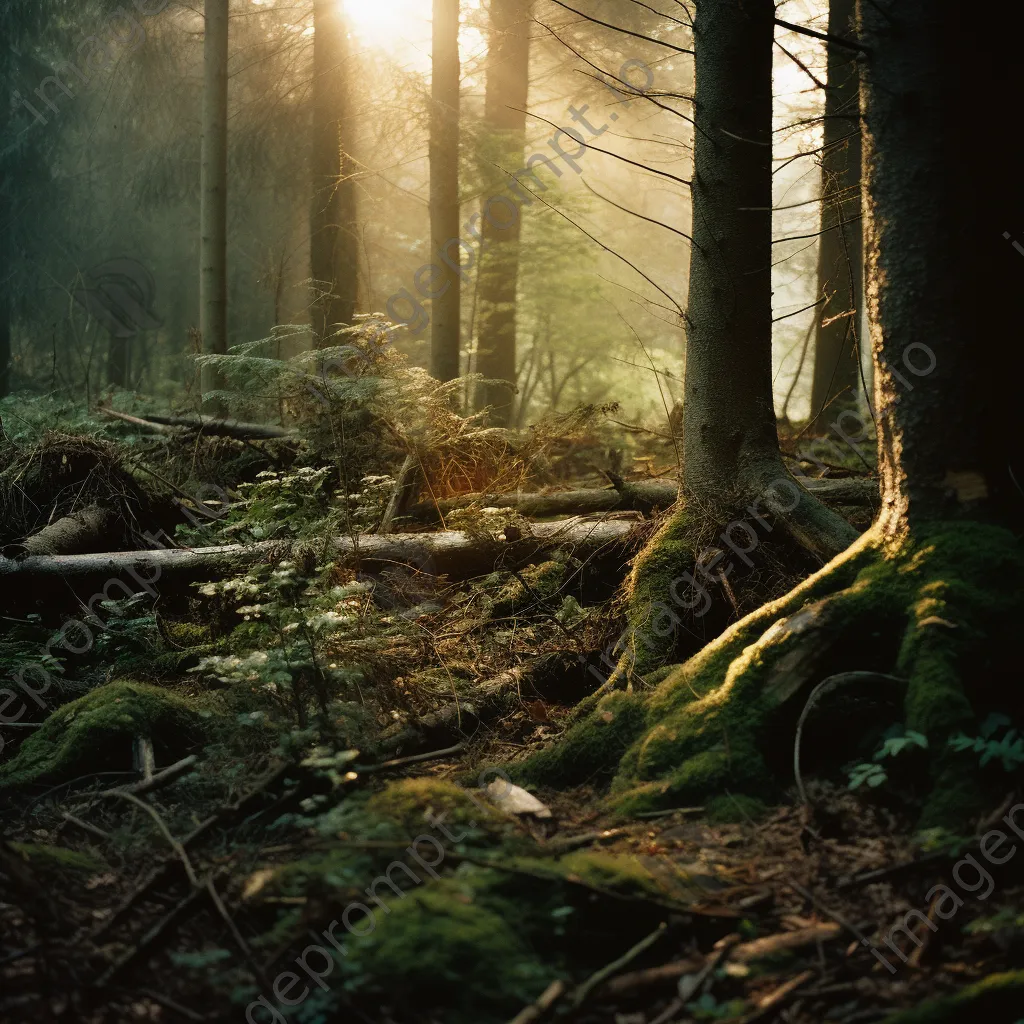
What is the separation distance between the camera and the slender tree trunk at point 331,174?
14.3 metres

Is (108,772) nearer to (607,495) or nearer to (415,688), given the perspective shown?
(415,688)

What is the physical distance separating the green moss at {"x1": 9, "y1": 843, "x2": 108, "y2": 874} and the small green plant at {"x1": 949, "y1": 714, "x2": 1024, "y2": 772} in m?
3.58

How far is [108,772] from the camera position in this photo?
15.6 feet

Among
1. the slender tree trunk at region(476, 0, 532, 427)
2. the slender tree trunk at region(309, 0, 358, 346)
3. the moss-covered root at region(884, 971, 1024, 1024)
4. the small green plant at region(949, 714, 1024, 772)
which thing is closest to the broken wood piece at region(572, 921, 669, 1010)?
the moss-covered root at region(884, 971, 1024, 1024)

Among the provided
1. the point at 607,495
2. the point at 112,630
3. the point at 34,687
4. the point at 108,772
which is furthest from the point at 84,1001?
the point at 607,495

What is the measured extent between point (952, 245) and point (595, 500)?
5.04 m

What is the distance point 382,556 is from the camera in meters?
7.63

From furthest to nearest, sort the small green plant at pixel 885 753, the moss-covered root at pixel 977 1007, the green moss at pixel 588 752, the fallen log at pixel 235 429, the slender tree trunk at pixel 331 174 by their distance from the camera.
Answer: the slender tree trunk at pixel 331 174 → the fallen log at pixel 235 429 → the green moss at pixel 588 752 → the small green plant at pixel 885 753 → the moss-covered root at pixel 977 1007

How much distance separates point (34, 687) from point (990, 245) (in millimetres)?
6281

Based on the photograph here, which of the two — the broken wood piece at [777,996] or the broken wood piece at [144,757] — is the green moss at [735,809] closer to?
the broken wood piece at [777,996]

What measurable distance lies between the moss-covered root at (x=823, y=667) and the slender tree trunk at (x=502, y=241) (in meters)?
10.4

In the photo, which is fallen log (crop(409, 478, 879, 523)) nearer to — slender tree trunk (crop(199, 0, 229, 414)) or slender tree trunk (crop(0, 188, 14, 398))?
slender tree trunk (crop(199, 0, 229, 414))

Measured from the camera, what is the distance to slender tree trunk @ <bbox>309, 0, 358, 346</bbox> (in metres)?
14.3

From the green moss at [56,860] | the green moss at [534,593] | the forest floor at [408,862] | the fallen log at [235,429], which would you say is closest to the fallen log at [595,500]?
the green moss at [534,593]
